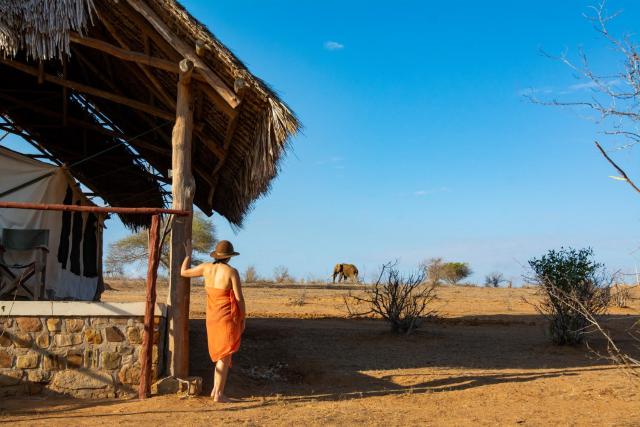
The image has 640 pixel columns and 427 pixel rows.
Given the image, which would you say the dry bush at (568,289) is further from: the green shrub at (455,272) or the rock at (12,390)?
the green shrub at (455,272)

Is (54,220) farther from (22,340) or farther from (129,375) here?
(129,375)

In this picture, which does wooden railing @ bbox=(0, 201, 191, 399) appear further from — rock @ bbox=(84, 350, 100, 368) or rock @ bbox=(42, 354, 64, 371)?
rock @ bbox=(42, 354, 64, 371)

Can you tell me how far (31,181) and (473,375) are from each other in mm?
6677

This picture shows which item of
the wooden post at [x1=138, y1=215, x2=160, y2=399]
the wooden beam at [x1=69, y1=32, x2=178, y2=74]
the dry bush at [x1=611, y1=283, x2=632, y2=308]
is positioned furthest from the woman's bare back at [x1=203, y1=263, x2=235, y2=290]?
the dry bush at [x1=611, y1=283, x2=632, y2=308]

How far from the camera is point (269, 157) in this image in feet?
22.8

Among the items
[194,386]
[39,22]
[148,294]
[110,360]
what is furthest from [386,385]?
[39,22]

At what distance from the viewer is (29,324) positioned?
616 centimetres

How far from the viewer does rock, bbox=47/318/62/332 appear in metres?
6.17

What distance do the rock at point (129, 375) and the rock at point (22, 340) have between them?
94 centimetres

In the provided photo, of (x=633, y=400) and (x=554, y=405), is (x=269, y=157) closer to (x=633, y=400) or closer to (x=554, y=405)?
(x=554, y=405)

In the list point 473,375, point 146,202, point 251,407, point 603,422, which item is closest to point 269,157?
point 251,407

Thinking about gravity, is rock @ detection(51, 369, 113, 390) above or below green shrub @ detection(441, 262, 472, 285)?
below

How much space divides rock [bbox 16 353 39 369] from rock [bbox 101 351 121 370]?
0.65m

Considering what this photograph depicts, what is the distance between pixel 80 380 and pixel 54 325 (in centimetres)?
62
